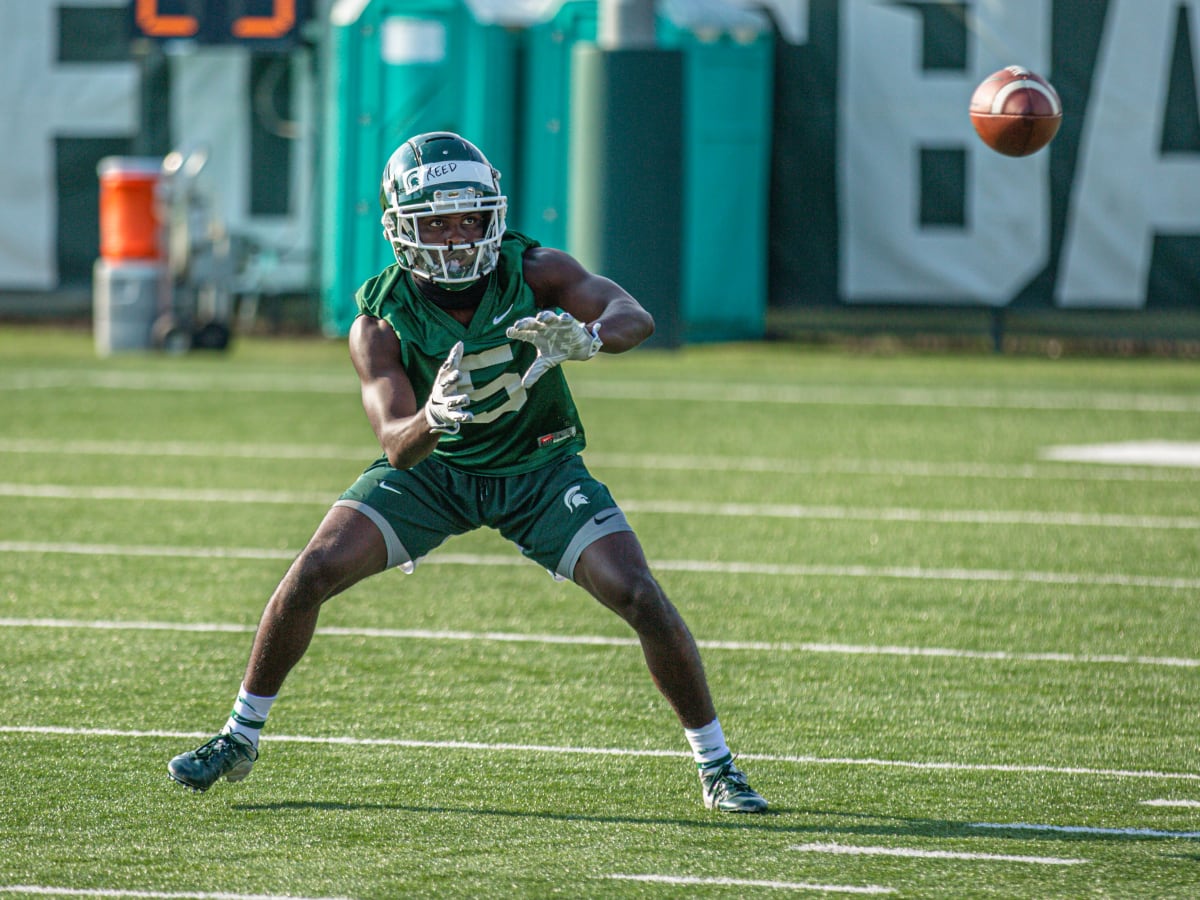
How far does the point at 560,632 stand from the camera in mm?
7004

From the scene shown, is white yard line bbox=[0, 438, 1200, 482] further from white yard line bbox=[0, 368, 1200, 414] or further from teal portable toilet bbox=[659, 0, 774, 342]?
teal portable toilet bbox=[659, 0, 774, 342]

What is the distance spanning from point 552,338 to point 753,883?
133cm

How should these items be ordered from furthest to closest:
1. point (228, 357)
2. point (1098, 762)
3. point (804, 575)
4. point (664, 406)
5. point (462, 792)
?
1. point (228, 357)
2. point (664, 406)
3. point (804, 575)
4. point (1098, 762)
5. point (462, 792)

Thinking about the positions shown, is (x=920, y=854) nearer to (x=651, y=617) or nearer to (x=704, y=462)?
(x=651, y=617)

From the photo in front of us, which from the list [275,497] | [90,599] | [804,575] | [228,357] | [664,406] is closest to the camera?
[90,599]

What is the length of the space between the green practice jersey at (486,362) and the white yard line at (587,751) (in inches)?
33.0

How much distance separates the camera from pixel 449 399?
14.6 ft

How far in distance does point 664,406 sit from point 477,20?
5.37 meters

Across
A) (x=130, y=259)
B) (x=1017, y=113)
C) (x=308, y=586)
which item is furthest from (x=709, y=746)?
(x=130, y=259)

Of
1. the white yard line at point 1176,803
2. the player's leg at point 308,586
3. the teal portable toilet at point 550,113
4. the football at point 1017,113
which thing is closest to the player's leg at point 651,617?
the player's leg at point 308,586

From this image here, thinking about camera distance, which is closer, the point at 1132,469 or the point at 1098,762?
the point at 1098,762

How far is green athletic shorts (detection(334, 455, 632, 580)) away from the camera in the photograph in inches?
195

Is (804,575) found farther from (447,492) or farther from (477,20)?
(477,20)

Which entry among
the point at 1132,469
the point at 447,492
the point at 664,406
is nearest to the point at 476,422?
the point at 447,492
